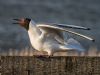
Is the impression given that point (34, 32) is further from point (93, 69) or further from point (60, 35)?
point (93, 69)

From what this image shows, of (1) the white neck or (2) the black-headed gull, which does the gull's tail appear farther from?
(1) the white neck

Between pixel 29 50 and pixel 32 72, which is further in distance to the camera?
pixel 29 50

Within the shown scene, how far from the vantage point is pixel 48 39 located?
6.71m

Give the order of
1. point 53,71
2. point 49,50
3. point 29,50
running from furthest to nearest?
point 29,50 < point 49,50 < point 53,71

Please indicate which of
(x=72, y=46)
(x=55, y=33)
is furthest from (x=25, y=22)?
(x=72, y=46)

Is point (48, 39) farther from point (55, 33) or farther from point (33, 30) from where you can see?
point (33, 30)

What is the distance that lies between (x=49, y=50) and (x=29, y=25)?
0.49 meters

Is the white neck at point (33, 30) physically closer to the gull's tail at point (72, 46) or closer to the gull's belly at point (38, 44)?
the gull's belly at point (38, 44)

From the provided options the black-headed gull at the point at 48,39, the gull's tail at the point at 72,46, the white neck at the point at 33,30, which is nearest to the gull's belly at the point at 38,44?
the black-headed gull at the point at 48,39

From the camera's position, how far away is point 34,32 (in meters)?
6.66

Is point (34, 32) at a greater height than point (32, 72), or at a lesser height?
greater

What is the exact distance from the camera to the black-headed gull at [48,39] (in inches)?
257

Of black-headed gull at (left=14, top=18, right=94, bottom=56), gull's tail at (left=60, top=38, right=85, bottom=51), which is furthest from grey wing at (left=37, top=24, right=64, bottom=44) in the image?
gull's tail at (left=60, top=38, right=85, bottom=51)

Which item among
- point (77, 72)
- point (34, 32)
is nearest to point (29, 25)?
point (34, 32)
